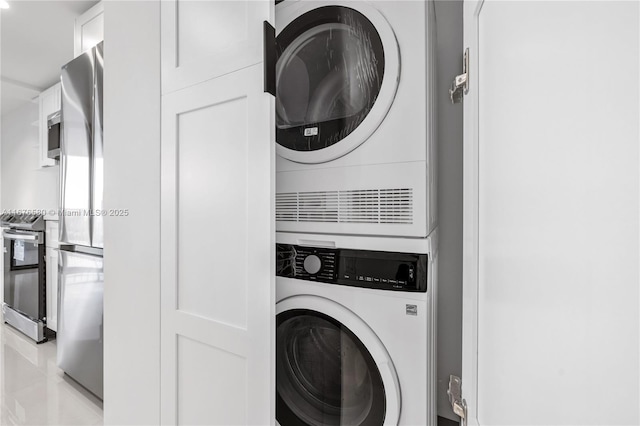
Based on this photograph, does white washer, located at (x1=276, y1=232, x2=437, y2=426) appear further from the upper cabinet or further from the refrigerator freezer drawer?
the upper cabinet

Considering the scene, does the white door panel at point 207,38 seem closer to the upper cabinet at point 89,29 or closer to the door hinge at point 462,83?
the door hinge at point 462,83

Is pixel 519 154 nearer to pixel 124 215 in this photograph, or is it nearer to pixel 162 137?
pixel 162 137

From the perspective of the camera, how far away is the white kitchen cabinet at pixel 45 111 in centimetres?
286

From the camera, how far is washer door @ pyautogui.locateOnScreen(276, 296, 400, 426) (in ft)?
3.05

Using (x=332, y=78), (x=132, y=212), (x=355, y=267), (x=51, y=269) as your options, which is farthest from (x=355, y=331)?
(x=51, y=269)

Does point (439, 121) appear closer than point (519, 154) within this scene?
No

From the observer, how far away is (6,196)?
3752mm

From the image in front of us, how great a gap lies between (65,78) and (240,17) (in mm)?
1824

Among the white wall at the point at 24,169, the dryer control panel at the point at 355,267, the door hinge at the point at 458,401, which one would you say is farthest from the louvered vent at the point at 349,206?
the white wall at the point at 24,169

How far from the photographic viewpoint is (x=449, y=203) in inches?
54.1

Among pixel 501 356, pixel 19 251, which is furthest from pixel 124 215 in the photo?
pixel 19 251

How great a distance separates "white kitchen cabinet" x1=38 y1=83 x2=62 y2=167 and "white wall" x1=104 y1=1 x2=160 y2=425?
7.24 feet

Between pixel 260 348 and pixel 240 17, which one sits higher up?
pixel 240 17

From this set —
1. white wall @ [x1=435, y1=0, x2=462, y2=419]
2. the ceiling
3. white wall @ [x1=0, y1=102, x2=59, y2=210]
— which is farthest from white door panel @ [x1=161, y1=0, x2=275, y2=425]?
white wall @ [x1=0, y1=102, x2=59, y2=210]
